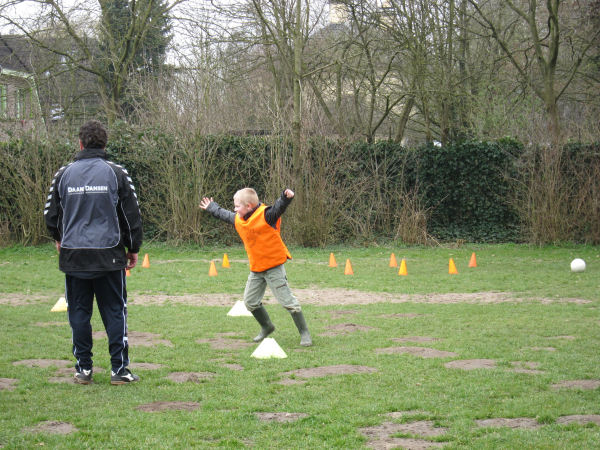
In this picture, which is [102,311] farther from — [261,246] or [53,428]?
[261,246]

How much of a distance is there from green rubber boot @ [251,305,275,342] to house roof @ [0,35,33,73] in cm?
2055

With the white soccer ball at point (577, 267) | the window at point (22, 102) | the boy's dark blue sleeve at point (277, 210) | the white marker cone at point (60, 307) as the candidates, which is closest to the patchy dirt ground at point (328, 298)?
the white marker cone at point (60, 307)

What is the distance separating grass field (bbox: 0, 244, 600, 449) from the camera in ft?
14.3

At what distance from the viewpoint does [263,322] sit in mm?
7652

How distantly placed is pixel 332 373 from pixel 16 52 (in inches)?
989

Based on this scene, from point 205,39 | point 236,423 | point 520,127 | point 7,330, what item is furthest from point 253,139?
point 236,423

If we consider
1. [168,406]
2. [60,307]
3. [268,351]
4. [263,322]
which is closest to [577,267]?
[263,322]

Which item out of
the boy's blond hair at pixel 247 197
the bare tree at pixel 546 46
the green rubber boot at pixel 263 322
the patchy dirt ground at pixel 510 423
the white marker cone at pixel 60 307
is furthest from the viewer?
the bare tree at pixel 546 46

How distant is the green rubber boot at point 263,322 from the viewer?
755 cm

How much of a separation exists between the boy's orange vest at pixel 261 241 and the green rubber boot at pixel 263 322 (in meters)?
0.53

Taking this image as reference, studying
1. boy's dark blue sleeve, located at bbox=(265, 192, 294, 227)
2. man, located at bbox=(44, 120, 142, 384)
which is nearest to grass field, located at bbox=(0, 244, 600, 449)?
man, located at bbox=(44, 120, 142, 384)

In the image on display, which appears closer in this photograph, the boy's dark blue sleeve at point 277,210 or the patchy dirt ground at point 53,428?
the patchy dirt ground at point 53,428

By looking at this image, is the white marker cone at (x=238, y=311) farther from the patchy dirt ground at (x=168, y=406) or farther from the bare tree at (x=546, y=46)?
the bare tree at (x=546, y=46)

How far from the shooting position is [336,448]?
4.09 m
